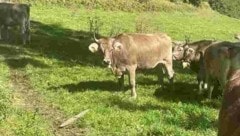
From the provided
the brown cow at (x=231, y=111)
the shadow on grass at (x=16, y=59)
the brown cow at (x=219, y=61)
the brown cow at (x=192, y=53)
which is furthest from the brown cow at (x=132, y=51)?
the brown cow at (x=231, y=111)

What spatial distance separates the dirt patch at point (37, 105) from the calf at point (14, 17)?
8.44 meters

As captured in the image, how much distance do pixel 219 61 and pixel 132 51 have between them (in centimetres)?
280

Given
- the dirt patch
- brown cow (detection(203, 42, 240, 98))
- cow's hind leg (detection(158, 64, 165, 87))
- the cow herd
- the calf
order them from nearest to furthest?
the dirt patch < brown cow (detection(203, 42, 240, 98)) < the cow herd < cow's hind leg (detection(158, 64, 165, 87)) < the calf

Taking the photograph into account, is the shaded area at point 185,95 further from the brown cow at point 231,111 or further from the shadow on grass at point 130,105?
the brown cow at point 231,111

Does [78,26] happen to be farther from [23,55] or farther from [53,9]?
[23,55]

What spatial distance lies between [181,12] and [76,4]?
14689 mm

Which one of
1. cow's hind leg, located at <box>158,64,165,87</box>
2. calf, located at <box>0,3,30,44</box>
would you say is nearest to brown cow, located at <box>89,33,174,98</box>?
cow's hind leg, located at <box>158,64,165,87</box>

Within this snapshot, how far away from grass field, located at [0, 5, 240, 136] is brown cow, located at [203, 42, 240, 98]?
29.4 inches

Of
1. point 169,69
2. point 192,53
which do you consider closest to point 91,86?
point 169,69

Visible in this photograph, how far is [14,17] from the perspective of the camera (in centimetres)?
2592

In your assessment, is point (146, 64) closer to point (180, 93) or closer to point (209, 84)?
point (180, 93)

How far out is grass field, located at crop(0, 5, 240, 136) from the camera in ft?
38.6

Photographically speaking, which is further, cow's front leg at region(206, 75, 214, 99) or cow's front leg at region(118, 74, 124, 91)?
cow's front leg at region(118, 74, 124, 91)

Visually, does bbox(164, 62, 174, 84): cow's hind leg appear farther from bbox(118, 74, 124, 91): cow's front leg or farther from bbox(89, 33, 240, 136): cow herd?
bbox(118, 74, 124, 91): cow's front leg
